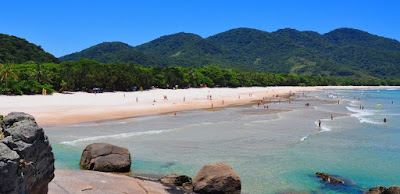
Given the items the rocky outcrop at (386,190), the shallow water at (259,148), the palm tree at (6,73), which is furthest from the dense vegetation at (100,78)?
the rocky outcrop at (386,190)

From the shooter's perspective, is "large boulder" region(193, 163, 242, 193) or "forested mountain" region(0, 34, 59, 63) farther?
"forested mountain" region(0, 34, 59, 63)

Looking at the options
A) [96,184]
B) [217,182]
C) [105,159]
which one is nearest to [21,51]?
[105,159]

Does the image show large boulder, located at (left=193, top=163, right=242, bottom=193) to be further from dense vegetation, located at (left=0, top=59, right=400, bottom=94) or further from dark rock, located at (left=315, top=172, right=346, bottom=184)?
dense vegetation, located at (left=0, top=59, right=400, bottom=94)

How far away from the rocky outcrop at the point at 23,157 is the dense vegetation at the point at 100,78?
191 ft

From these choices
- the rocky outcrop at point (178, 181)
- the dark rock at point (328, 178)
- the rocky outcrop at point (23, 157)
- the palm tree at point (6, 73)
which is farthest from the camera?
the palm tree at point (6, 73)

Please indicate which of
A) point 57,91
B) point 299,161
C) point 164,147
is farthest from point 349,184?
point 57,91

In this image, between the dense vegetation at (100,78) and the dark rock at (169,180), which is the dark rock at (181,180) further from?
the dense vegetation at (100,78)

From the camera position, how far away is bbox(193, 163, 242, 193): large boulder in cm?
1481

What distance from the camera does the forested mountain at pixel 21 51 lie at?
126000mm

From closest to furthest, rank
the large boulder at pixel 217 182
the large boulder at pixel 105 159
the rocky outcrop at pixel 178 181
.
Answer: the large boulder at pixel 217 182 → the rocky outcrop at pixel 178 181 → the large boulder at pixel 105 159

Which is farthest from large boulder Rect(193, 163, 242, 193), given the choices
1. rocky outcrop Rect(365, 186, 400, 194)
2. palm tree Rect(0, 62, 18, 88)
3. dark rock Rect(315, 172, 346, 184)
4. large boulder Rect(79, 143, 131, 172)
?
palm tree Rect(0, 62, 18, 88)

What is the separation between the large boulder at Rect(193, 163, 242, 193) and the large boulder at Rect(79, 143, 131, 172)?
4.82 m

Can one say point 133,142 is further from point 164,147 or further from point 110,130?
point 110,130

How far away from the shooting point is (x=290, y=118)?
4541cm
